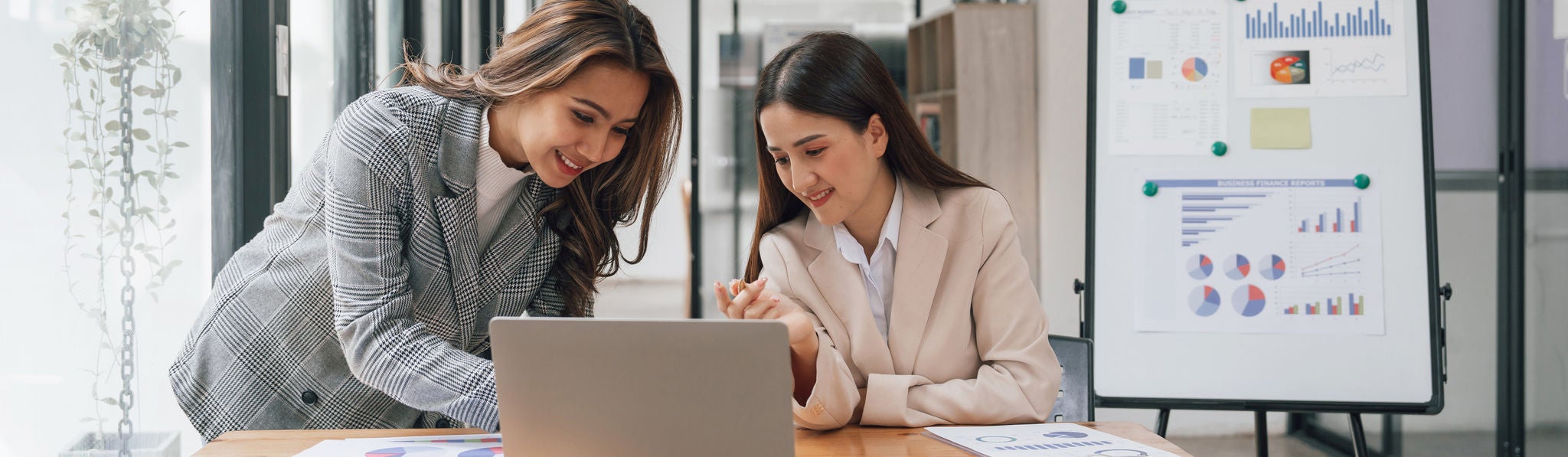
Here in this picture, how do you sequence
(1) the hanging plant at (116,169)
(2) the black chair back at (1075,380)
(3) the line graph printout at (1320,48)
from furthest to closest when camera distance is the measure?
(3) the line graph printout at (1320,48) < (2) the black chair back at (1075,380) < (1) the hanging plant at (116,169)

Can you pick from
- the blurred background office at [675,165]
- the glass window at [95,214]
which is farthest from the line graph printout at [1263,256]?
the glass window at [95,214]

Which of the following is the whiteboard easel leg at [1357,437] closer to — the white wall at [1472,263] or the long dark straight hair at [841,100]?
the white wall at [1472,263]

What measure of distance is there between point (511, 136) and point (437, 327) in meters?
0.28

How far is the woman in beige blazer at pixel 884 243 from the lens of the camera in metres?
1.51

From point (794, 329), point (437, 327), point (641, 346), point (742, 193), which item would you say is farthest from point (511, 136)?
point (742, 193)

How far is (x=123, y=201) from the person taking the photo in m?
1.43

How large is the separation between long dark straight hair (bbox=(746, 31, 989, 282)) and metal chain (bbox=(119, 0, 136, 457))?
906 millimetres

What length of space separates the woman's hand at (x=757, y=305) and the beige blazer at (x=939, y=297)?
217 mm

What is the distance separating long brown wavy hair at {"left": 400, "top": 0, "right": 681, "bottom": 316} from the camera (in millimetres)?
1312

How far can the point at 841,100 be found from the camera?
4.98 feet

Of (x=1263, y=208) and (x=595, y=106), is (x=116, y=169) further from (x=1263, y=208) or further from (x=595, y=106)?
(x=1263, y=208)

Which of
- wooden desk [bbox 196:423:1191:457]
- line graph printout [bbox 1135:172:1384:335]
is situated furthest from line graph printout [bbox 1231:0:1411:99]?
wooden desk [bbox 196:423:1191:457]

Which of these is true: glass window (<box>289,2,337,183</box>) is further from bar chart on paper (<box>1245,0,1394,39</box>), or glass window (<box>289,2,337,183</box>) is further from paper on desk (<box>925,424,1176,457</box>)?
bar chart on paper (<box>1245,0,1394,39</box>)

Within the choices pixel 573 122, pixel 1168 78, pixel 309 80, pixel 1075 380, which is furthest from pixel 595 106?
pixel 1168 78
